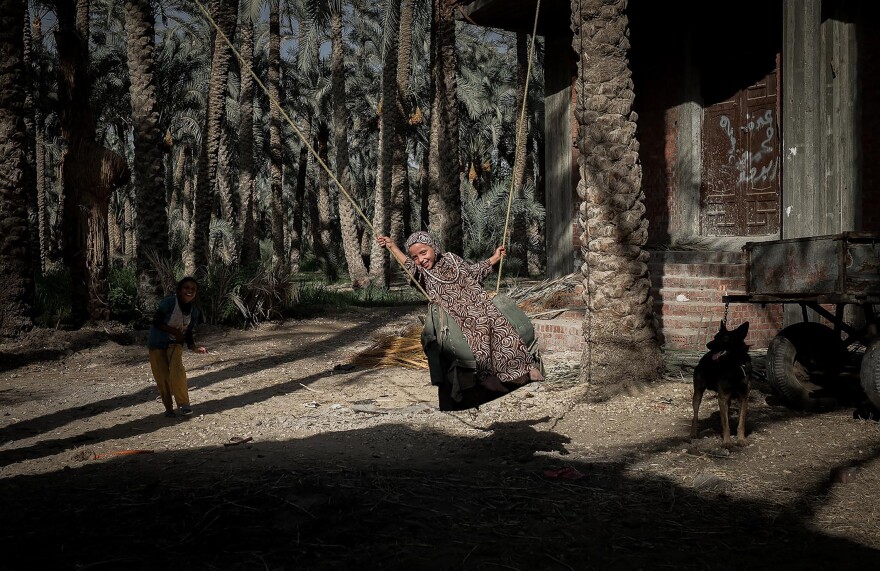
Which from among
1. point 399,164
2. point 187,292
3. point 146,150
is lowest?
point 187,292

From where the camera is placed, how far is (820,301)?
6.77 metres

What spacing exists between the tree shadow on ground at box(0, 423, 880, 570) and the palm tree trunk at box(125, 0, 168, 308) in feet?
29.0

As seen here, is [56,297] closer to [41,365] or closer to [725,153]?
[41,365]

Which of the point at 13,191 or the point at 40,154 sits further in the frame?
the point at 40,154

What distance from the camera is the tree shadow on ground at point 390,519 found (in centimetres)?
398

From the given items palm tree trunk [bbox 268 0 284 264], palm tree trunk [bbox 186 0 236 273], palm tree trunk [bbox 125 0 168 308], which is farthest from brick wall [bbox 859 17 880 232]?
palm tree trunk [bbox 268 0 284 264]

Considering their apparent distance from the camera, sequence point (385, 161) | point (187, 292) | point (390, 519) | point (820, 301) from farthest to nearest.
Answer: point (385, 161), point (187, 292), point (820, 301), point (390, 519)

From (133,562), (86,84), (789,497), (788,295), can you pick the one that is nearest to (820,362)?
(788,295)

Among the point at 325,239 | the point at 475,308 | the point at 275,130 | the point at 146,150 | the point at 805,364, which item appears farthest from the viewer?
the point at 325,239

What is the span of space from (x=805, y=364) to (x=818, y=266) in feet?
3.55

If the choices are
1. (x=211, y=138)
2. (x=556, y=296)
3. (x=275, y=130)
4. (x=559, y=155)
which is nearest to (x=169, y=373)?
(x=556, y=296)

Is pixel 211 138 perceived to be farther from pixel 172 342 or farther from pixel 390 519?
pixel 390 519

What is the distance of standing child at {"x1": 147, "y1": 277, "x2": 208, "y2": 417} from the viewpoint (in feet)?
26.1

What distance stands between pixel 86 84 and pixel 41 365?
17.8 ft
